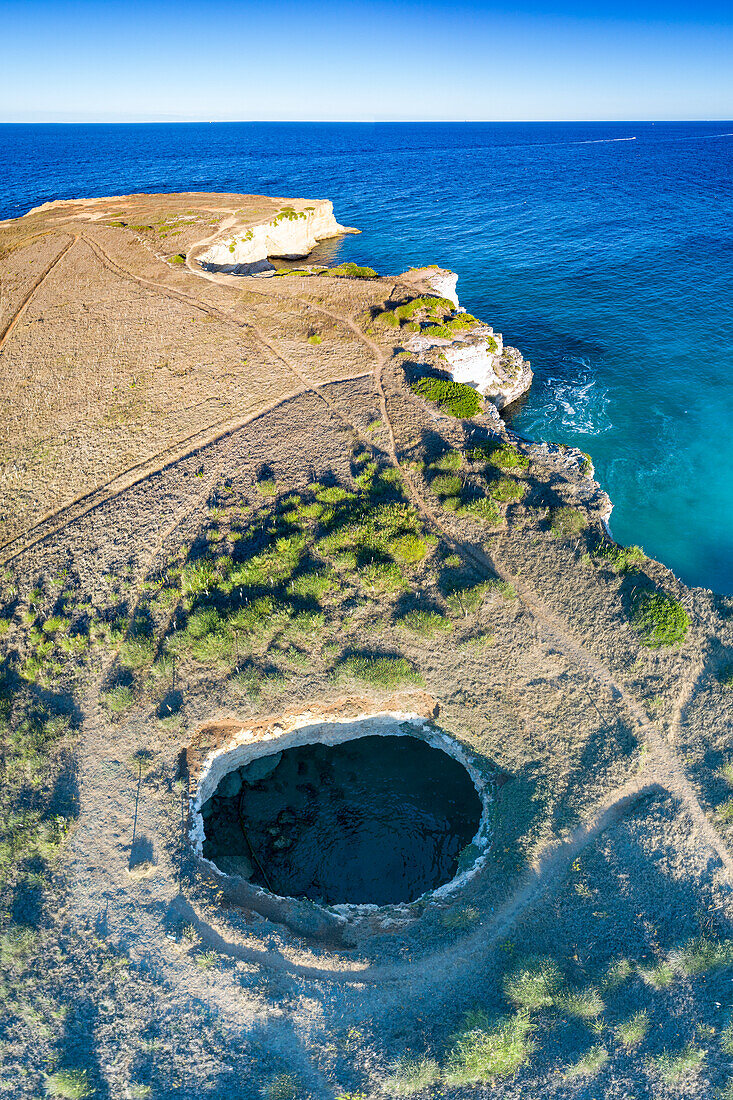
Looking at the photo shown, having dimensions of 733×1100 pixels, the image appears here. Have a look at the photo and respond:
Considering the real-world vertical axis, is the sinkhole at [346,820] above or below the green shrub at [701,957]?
below

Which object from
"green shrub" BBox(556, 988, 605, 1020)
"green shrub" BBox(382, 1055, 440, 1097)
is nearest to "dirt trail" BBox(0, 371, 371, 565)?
"green shrub" BBox(382, 1055, 440, 1097)

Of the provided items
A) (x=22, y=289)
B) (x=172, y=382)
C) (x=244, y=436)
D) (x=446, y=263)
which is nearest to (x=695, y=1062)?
(x=244, y=436)

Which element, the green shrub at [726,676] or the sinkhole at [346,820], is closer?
the sinkhole at [346,820]

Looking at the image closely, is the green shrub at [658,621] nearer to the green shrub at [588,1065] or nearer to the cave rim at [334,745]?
the cave rim at [334,745]

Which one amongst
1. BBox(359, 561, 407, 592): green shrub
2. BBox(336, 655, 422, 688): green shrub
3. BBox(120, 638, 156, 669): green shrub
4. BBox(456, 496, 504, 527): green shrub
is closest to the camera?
BBox(336, 655, 422, 688): green shrub

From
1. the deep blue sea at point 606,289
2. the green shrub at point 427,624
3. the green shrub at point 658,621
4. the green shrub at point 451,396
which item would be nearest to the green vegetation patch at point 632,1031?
the green shrub at point 658,621

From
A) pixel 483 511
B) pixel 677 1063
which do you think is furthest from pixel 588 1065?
pixel 483 511

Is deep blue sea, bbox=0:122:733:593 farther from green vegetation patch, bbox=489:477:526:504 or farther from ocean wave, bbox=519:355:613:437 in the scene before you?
green vegetation patch, bbox=489:477:526:504
